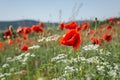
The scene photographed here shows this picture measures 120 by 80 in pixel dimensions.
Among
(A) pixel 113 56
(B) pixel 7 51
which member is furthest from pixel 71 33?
(B) pixel 7 51

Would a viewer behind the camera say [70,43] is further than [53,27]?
No

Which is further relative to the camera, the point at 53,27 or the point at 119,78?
the point at 53,27

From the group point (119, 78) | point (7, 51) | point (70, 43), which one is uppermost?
point (70, 43)

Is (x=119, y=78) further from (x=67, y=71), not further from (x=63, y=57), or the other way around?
(x=63, y=57)

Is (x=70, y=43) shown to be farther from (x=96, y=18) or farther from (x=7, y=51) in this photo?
(x=7, y=51)

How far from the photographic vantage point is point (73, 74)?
3236 mm

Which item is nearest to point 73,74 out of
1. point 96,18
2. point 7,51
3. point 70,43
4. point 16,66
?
point 70,43

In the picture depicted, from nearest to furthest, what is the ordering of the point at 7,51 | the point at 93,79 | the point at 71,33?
the point at 71,33, the point at 93,79, the point at 7,51

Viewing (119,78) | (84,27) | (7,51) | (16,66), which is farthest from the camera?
(7,51)

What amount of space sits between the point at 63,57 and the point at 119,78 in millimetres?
955

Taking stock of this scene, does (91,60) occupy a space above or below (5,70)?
above

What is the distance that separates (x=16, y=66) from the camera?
16.9ft

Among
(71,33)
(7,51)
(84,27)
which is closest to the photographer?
(71,33)

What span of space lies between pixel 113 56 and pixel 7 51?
4737mm
